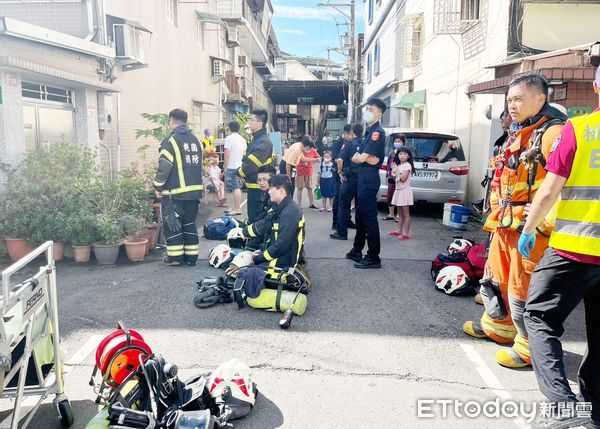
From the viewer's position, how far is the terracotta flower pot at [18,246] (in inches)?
242

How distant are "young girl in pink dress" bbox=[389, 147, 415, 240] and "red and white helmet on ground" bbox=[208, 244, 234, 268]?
2975 millimetres

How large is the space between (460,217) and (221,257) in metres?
4.50

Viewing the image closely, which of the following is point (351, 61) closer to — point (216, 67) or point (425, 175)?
point (216, 67)

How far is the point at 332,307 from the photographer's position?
4.81 metres

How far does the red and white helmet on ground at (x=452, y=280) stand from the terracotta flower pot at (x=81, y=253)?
4.40 metres

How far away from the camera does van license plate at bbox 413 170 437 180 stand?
9180mm

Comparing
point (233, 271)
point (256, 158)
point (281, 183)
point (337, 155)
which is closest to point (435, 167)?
point (337, 155)

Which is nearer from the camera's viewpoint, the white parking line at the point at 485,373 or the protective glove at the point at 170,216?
the white parking line at the point at 485,373

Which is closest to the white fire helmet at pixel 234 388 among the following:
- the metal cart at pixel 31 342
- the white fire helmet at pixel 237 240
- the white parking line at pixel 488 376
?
the metal cart at pixel 31 342

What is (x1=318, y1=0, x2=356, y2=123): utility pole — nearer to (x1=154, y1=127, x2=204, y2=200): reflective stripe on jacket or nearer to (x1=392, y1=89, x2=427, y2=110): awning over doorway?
(x1=392, y1=89, x2=427, y2=110): awning over doorway

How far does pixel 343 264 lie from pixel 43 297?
423 centimetres

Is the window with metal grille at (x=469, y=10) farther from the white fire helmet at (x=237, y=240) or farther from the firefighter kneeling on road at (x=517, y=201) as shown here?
the firefighter kneeling on road at (x=517, y=201)

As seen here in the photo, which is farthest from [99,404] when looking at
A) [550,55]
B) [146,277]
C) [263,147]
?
[550,55]

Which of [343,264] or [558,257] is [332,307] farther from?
[558,257]
